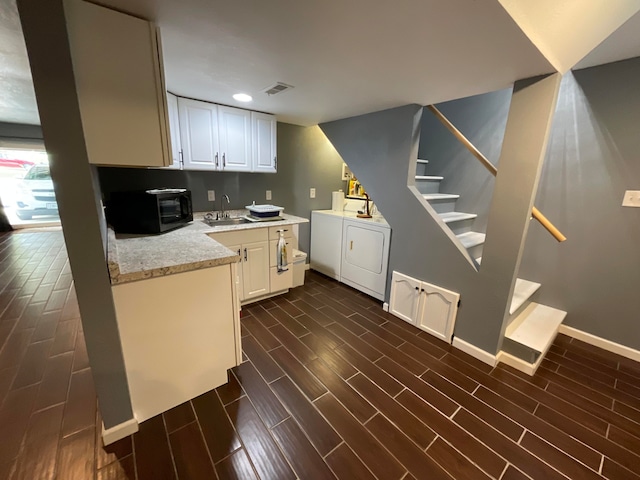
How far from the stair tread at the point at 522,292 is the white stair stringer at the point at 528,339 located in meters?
0.15

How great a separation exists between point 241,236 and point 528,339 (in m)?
2.59

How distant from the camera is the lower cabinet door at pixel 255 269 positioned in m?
Answer: 2.60

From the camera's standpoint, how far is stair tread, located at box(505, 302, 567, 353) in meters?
1.93

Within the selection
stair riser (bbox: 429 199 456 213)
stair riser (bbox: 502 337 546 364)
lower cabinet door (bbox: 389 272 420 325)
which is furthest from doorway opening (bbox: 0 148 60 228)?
stair riser (bbox: 502 337 546 364)

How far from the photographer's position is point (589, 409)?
1597 millimetres

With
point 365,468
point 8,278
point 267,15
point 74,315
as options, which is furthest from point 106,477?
point 8,278

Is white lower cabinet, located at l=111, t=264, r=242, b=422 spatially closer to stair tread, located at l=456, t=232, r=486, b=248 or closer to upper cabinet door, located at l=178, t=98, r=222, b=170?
upper cabinet door, located at l=178, t=98, r=222, b=170

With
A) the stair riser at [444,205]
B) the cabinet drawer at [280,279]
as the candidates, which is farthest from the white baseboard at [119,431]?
the stair riser at [444,205]

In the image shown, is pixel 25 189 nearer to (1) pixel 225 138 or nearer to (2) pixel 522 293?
(1) pixel 225 138

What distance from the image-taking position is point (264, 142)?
288 cm

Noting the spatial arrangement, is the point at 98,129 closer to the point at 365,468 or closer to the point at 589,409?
the point at 365,468

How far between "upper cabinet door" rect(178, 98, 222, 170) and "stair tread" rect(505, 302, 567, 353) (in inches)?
121

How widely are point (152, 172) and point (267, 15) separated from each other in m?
1.99

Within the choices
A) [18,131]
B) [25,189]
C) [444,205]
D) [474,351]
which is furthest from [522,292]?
[25,189]
